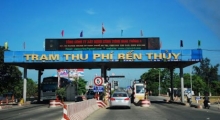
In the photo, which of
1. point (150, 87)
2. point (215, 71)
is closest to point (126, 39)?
point (150, 87)

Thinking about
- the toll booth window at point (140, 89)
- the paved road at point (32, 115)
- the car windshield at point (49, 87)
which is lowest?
the paved road at point (32, 115)

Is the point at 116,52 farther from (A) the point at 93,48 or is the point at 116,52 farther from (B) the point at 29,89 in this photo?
(B) the point at 29,89

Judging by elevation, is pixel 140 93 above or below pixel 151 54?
below

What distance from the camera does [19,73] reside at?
4462cm

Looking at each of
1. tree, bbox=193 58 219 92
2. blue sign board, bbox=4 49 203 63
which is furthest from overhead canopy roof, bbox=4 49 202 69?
tree, bbox=193 58 219 92

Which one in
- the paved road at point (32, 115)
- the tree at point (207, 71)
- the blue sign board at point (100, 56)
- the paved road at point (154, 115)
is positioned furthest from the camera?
the tree at point (207, 71)

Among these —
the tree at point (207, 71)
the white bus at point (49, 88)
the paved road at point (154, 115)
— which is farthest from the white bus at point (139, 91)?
the tree at point (207, 71)

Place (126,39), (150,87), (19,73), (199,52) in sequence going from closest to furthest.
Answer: (199,52), (126,39), (19,73), (150,87)

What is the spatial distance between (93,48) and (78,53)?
2554 mm

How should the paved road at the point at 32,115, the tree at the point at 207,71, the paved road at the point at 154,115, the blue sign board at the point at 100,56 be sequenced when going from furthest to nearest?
the tree at the point at 207,71 → the blue sign board at the point at 100,56 → the paved road at the point at 32,115 → the paved road at the point at 154,115

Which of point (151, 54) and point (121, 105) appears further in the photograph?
point (151, 54)

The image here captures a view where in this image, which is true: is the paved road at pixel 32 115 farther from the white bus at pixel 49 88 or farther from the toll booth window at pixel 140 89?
the white bus at pixel 49 88

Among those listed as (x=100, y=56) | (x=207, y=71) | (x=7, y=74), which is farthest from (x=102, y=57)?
(x=207, y=71)

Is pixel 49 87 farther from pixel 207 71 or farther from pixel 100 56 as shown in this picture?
pixel 207 71
